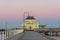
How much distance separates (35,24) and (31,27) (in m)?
6.20

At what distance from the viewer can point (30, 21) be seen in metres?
192

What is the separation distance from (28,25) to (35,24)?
5.78 m

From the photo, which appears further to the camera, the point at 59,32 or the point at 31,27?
the point at 31,27

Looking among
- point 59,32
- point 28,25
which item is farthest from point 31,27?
point 59,32

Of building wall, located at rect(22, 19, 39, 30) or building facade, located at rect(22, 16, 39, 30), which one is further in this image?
building wall, located at rect(22, 19, 39, 30)

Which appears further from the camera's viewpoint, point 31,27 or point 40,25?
point 40,25

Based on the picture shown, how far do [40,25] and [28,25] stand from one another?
44.0 ft

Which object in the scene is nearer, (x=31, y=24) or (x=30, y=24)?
(x=31, y=24)

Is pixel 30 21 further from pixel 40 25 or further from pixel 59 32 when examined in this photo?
pixel 59 32

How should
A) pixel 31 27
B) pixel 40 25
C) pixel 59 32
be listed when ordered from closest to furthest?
pixel 59 32 < pixel 31 27 < pixel 40 25

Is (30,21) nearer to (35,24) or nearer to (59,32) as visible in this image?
(35,24)

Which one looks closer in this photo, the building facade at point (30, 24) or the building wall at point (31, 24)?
the building facade at point (30, 24)

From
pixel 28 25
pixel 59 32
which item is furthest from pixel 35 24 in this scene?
pixel 59 32

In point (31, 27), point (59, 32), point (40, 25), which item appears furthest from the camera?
point (40, 25)
